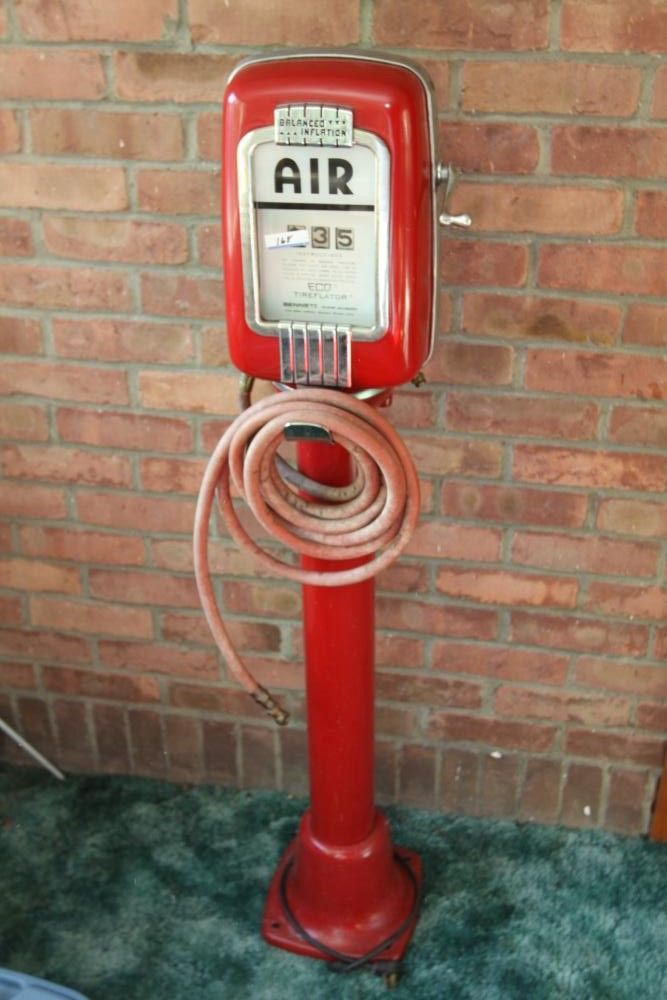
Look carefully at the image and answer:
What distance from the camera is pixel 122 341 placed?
172 centimetres

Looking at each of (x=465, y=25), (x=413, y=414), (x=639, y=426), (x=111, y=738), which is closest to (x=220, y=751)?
(x=111, y=738)

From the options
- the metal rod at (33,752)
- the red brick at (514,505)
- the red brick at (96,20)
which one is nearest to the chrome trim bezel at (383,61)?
the red brick at (96,20)

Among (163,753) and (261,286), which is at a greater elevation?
(261,286)

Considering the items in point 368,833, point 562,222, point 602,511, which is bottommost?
point 368,833

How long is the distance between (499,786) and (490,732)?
122mm

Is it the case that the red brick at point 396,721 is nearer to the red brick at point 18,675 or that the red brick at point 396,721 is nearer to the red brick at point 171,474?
the red brick at point 171,474

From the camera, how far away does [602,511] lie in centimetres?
169

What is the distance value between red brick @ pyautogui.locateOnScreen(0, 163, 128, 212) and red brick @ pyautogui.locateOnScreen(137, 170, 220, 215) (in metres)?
0.04

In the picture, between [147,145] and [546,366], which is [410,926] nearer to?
[546,366]

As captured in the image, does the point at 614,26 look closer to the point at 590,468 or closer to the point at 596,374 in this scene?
the point at 596,374

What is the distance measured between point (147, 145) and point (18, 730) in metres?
1.20

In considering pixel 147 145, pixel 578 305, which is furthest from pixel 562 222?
pixel 147 145

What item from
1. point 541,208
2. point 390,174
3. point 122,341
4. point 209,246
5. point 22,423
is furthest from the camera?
point 22,423

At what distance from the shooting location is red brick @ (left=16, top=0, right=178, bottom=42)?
1.50 meters
